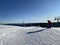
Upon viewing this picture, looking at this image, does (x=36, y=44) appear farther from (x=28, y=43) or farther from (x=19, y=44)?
(x=19, y=44)

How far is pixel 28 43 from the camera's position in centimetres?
629

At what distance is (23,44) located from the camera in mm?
6152

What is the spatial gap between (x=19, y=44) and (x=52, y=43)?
2016 mm

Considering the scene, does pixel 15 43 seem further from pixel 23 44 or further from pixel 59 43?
pixel 59 43

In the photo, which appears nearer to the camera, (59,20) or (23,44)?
(23,44)

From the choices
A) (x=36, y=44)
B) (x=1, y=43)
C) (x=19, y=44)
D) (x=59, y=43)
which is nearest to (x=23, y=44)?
(x=19, y=44)

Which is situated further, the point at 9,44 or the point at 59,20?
the point at 59,20

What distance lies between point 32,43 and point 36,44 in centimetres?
29

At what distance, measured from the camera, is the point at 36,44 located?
20.1 feet

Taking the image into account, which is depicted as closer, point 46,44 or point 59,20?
point 46,44

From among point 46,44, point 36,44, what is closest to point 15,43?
point 36,44

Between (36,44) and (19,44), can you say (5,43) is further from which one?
(36,44)

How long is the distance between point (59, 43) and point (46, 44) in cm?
87

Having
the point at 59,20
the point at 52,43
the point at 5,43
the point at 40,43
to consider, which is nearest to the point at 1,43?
the point at 5,43
